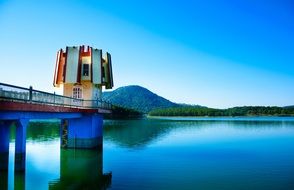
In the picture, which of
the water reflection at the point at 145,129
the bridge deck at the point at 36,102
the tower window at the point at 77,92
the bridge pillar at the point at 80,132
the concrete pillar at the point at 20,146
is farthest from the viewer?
the water reflection at the point at 145,129

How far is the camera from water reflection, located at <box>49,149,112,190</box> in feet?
59.7

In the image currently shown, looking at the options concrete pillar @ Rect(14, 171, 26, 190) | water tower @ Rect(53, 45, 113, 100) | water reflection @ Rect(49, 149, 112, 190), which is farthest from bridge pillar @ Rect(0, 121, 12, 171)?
water tower @ Rect(53, 45, 113, 100)

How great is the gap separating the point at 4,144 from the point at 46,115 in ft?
10.5

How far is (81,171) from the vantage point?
73.6 ft

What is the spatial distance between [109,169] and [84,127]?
813cm

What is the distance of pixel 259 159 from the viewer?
28047mm

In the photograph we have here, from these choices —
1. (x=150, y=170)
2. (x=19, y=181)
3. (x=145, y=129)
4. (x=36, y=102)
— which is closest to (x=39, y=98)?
(x=36, y=102)

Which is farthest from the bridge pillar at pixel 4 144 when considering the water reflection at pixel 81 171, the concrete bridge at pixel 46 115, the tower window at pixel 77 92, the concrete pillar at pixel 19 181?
the tower window at pixel 77 92

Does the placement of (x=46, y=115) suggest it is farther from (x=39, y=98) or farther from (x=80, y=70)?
(x=80, y=70)

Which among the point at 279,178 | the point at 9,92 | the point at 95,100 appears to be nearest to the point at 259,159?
the point at 279,178

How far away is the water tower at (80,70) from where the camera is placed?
30.4 metres

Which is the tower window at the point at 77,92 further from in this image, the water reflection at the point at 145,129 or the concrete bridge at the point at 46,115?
the water reflection at the point at 145,129

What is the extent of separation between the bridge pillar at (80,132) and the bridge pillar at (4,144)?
10.8 meters

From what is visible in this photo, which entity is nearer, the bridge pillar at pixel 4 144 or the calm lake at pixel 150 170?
the calm lake at pixel 150 170
